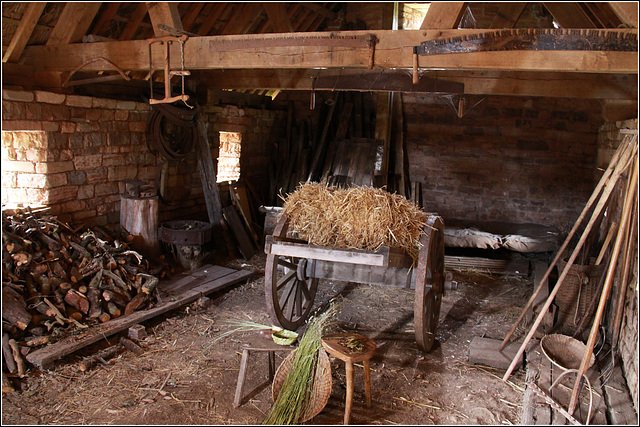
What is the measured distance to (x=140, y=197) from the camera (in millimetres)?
6160

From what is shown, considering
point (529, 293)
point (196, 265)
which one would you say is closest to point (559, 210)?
point (529, 293)

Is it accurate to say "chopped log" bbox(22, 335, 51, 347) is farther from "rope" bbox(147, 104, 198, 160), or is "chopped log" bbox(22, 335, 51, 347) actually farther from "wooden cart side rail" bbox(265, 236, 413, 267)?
"rope" bbox(147, 104, 198, 160)

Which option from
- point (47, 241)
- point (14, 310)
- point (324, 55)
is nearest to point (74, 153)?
point (47, 241)

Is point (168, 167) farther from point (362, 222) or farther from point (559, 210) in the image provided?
point (559, 210)

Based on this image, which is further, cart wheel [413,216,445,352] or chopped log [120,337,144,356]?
chopped log [120,337,144,356]

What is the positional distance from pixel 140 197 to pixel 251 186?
3295 millimetres

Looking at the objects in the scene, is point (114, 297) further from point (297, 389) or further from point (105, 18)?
point (105, 18)

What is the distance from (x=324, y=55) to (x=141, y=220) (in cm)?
330

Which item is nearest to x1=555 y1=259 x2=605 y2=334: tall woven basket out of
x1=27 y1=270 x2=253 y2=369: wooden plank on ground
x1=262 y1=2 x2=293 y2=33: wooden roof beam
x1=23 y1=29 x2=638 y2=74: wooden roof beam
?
x1=23 y1=29 x2=638 y2=74: wooden roof beam

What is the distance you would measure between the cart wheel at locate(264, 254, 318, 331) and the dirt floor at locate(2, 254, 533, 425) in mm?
402

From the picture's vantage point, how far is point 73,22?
5332 millimetres

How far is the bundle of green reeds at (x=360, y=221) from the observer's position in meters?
4.18

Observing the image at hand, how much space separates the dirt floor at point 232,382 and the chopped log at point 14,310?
0.52m

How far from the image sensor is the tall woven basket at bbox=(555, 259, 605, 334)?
482 centimetres
